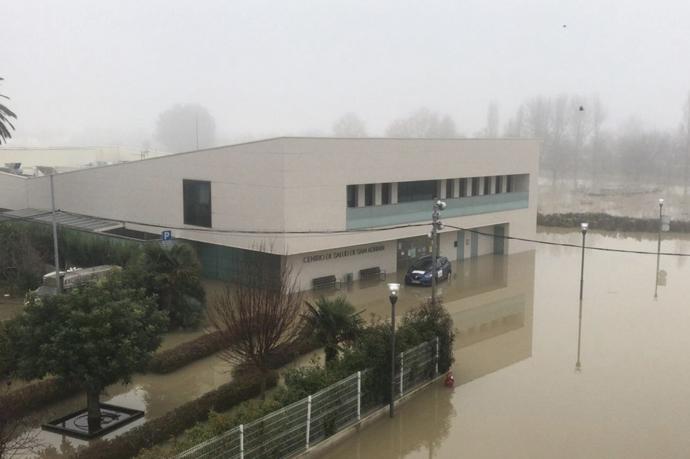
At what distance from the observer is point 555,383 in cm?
1420

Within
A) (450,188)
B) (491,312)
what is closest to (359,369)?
(491,312)

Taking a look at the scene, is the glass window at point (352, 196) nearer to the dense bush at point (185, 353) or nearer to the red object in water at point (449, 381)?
the dense bush at point (185, 353)

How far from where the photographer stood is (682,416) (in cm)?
1238

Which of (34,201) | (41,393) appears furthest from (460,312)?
(34,201)

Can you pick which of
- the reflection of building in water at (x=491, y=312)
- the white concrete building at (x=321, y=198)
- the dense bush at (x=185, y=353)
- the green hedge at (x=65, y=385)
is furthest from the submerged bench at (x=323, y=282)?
the green hedge at (x=65, y=385)

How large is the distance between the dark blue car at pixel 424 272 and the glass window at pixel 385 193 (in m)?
2.71

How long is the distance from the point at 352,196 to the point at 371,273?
3177 mm

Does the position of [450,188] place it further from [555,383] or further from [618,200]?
[618,200]

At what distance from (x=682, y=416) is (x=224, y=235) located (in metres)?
16.0

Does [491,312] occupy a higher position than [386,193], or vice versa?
[386,193]

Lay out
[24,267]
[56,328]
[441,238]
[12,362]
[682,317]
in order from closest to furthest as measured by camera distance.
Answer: [56,328] → [12,362] → [682,317] → [24,267] → [441,238]

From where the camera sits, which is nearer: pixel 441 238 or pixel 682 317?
pixel 682 317

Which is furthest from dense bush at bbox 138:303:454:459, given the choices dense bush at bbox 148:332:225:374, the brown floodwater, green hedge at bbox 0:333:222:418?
dense bush at bbox 148:332:225:374

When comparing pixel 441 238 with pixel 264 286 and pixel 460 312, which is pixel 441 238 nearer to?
pixel 460 312
